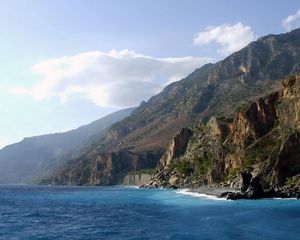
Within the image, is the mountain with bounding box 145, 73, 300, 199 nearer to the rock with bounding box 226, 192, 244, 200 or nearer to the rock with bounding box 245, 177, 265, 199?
the rock with bounding box 245, 177, 265, 199

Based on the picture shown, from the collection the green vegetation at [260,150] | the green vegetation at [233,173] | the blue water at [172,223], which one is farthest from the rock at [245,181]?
the green vegetation at [233,173]

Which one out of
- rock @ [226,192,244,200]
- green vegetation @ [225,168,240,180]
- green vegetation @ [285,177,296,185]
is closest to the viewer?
rock @ [226,192,244,200]

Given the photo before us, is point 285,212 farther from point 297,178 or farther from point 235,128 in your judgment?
point 235,128

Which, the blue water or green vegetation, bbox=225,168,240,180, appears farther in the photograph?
green vegetation, bbox=225,168,240,180

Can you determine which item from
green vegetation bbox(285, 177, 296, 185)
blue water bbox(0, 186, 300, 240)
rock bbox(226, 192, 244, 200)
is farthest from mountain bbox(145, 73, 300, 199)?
blue water bbox(0, 186, 300, 240)

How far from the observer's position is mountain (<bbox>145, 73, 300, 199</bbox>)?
115062mm

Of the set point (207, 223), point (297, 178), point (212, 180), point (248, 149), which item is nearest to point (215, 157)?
point (212, 180)

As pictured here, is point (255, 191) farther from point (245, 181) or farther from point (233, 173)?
point (233, 173)

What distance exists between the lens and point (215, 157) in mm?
177375

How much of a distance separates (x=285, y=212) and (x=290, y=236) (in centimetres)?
2357

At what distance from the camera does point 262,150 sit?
150000mm

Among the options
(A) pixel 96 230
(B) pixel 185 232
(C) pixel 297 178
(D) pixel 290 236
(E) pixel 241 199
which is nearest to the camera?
(D) pixel 290 236

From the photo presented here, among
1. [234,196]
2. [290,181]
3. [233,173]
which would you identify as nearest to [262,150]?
[233,173]

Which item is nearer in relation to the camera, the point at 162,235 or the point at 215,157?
the point at 162,235
